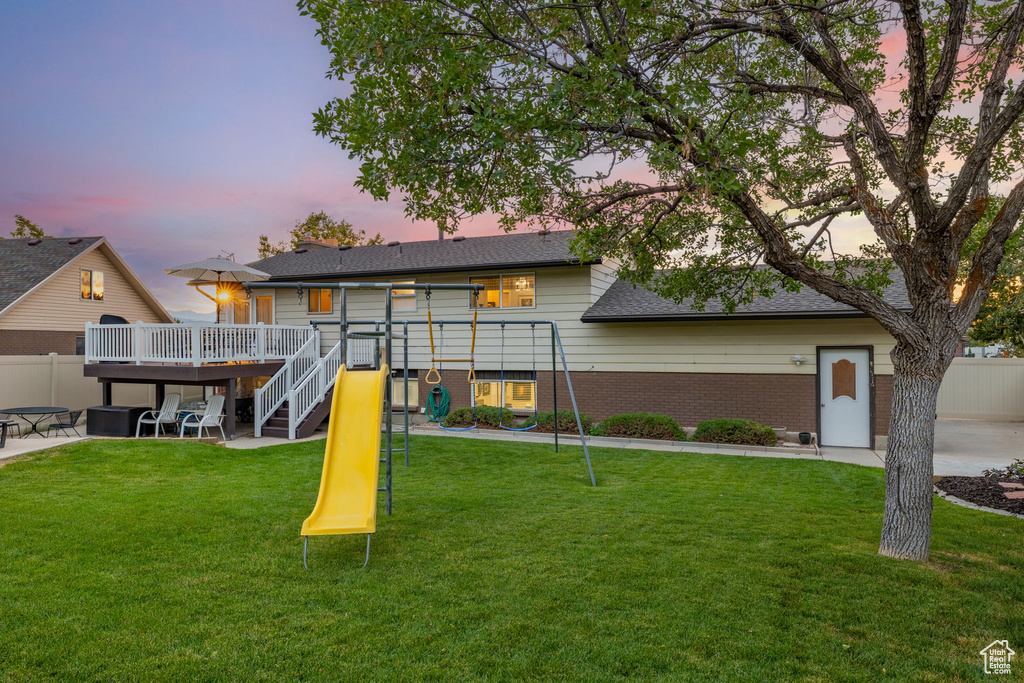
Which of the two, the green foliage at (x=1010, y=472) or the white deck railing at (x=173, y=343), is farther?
the white deck railing at (x=173, y=343)

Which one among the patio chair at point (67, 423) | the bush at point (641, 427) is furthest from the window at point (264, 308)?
the bush at point (641, 427)

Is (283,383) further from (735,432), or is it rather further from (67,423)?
(735,432)

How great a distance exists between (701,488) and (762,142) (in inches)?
205

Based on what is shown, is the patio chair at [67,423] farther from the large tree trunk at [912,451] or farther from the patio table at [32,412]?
the large tree trunk at [912,451]

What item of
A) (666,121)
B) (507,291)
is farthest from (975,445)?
(666,121)

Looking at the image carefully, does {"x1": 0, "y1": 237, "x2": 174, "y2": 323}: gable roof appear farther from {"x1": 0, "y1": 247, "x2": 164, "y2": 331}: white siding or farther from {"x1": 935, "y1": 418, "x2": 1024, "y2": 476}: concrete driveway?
{"x1": 935, "y1": 418, "x2": 1024, "y2": 476}: concrete driveway

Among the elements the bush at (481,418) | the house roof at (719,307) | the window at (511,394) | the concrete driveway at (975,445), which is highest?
the house roof at (719,307)

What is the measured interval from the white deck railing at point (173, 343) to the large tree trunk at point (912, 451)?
12858 millimetres

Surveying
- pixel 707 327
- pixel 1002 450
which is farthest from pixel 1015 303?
pixel 707 327

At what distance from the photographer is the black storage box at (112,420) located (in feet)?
44.4

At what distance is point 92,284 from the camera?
21281mm

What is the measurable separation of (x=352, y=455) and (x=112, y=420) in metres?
10.6

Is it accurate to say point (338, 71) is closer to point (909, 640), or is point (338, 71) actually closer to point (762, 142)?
point (762, 142)

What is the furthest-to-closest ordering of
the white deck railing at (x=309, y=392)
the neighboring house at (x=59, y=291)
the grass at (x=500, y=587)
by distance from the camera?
1. the neighboring house at (x=59, y=291)
2. the white deck railing at (x=309, y=392)
3. the grass at (x=500, y=587)
